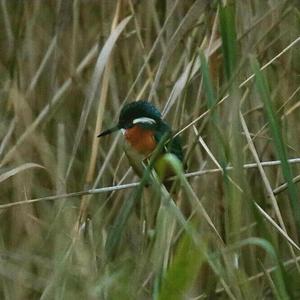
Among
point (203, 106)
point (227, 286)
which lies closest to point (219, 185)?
point (203, 106)

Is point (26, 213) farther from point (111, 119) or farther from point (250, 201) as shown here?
point (250, 201)

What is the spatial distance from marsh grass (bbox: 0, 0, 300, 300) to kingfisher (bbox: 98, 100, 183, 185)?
3 centimetres

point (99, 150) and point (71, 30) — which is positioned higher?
point (71, 30)

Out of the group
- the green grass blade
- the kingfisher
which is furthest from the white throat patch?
the green grass blade

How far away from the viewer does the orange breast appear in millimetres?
1579

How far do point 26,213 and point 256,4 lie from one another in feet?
1.65

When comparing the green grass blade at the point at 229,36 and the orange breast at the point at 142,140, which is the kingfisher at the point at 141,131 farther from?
the green grass blade at the point at 229,36

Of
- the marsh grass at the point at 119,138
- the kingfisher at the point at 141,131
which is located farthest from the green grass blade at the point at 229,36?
the kingfisher at the point at 141,131

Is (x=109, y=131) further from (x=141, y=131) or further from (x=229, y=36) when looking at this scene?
(x=229, y=36)

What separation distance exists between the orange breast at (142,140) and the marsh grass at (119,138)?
54 mm

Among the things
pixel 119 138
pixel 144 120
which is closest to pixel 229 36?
pixel 144 120

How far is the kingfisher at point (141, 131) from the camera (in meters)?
1.52

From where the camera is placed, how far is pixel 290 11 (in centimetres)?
139

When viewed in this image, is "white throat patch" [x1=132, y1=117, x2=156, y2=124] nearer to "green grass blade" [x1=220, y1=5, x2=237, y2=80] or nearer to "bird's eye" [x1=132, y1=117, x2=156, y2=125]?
"bird's eye" [x1=132, y1=117, x2=156, y2=125]
